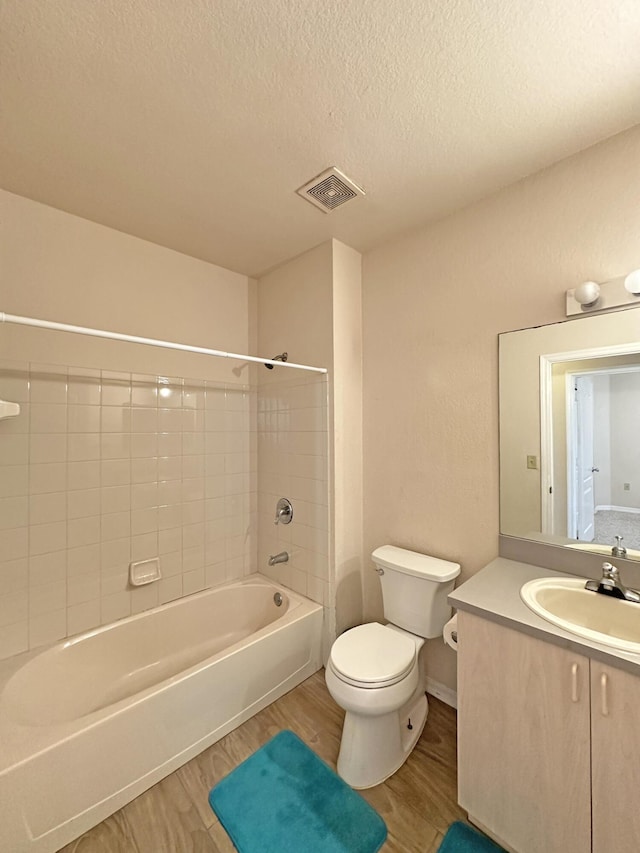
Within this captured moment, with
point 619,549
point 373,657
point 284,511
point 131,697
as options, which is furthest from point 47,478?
point 619,549

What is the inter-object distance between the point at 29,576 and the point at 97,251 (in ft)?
5.49

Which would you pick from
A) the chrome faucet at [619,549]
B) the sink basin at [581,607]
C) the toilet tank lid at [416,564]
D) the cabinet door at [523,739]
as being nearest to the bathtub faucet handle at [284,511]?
the toilet tank lid at [416,564]

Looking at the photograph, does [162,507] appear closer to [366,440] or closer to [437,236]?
[366,440]

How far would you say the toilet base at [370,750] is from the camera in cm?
139

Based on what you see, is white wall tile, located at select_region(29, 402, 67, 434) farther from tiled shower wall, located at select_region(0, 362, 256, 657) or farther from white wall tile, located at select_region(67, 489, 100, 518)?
white wall tile, located at select_region(67, 489, 100, 518)

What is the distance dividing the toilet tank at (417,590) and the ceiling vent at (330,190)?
5.83 feet

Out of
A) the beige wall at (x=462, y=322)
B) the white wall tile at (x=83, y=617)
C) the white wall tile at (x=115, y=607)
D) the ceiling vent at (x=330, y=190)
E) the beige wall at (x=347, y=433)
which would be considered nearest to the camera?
the beige wall at (x=462, y=322)

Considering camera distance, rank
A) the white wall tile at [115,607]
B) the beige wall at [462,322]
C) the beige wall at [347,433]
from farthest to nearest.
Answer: the beige wall at [347,433], the white wall tile at [115,607], the beige wall at [462,322]

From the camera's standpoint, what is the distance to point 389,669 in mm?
1413

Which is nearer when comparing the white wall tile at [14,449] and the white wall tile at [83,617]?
the white wall tile at [14,449]

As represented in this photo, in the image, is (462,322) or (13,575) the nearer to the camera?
(13,575)

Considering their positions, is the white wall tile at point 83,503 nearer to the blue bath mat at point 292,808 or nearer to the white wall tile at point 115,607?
the white wall tile at point 115,607

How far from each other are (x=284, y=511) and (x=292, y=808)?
4.31 feet

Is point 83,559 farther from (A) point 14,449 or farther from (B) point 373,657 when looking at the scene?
(B) point 373,657
